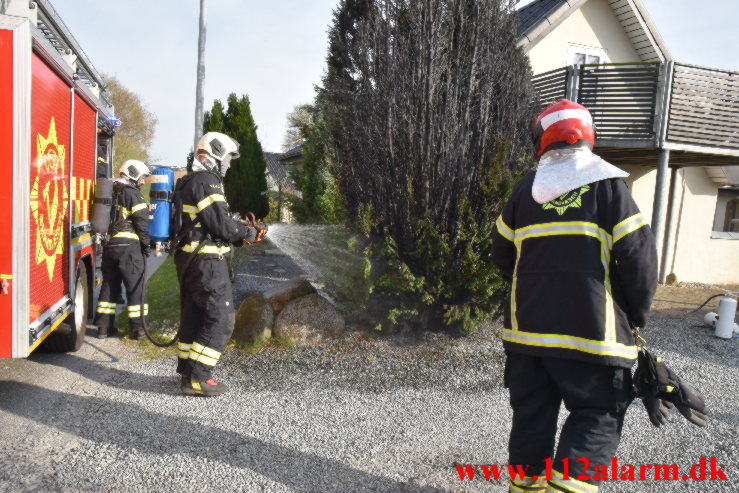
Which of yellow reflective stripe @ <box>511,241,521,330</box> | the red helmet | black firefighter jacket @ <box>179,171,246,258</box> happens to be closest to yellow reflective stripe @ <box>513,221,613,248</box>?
yellow reflective stripe @ <box>511,241,521,330</box>

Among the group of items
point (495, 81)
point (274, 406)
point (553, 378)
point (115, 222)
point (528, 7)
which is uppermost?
point (528, 7)

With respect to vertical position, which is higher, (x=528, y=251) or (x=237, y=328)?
(x=528, y=251)

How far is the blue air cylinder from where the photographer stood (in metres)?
6.04

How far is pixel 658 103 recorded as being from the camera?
9055 millimetres

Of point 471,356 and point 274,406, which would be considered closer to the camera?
point 274,406

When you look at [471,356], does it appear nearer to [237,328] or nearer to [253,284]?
[237,328]

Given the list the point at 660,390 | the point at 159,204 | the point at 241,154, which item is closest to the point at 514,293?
the point at 660,390

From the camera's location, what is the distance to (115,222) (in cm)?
602

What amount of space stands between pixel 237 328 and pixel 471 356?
243cm

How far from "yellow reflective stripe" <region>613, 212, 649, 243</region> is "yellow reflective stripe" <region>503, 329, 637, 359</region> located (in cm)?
45

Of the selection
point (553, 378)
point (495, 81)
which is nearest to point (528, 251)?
point (553, 378)

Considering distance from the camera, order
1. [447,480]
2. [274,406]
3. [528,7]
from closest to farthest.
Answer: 1. [447,480]
2. [274,406]
3. [528,7]

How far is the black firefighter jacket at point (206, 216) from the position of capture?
4219mm

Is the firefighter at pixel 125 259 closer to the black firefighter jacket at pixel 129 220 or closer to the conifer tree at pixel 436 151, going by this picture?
the black firefighter jacket at pixel 129 220
